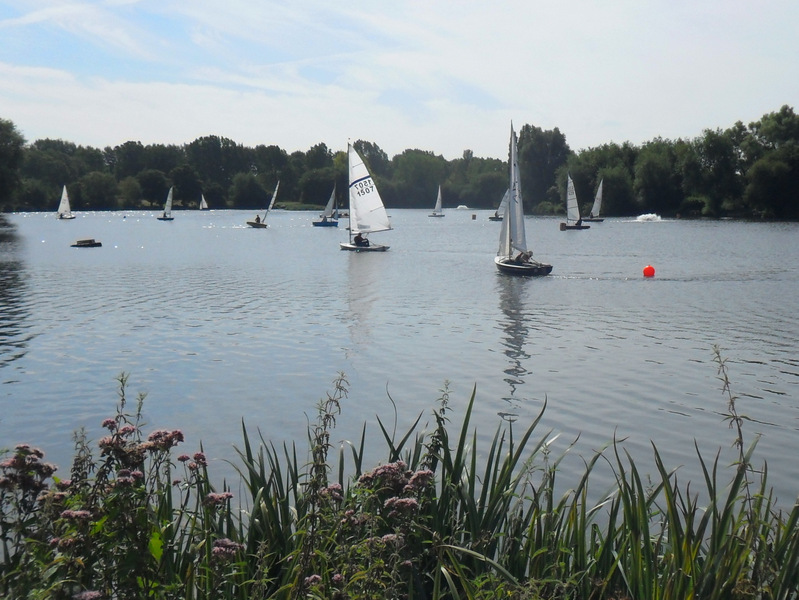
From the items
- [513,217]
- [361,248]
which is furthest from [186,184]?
[513,217]

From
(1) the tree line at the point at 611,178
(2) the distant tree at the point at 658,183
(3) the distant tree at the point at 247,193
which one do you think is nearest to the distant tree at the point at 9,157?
(1) the tree line at the point at 611,178

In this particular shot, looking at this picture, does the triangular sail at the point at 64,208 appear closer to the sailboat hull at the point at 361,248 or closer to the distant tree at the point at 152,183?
the distant tree at the point at 152,183

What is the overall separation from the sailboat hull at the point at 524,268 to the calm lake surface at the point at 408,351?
1.85 ft

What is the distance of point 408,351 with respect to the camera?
20219mm

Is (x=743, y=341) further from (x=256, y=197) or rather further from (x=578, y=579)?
(x=256, y=197)

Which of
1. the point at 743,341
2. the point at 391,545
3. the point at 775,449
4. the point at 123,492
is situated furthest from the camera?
the point at 743,341

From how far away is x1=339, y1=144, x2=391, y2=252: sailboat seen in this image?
55.1m

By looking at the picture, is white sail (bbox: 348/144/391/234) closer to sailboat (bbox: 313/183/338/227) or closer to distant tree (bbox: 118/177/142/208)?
sailboat (bbox: 313/183/338/227)

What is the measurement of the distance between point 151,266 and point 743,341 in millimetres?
34203

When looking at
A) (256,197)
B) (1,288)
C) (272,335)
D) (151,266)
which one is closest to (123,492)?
(272,335)

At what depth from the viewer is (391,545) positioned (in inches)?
180

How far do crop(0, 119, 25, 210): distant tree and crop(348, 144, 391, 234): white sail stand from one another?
155 feet

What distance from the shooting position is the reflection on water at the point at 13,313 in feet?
65.9

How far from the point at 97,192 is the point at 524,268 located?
144868 millimetres
